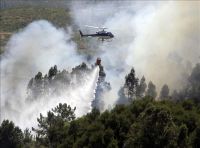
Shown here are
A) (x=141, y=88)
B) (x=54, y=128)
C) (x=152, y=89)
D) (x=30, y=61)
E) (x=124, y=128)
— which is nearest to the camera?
(x=124, y=128)

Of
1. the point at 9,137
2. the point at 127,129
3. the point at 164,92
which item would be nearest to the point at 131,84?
the point at 164,92

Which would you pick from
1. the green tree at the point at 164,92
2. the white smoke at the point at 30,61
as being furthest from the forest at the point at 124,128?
the white smoke at the point at 30,61

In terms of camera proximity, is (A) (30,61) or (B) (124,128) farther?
(A) (30,61)

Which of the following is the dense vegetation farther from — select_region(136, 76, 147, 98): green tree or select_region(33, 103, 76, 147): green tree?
select_region(136, 76, 147, 98): green tree

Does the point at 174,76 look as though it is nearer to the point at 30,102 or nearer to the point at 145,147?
the point at 30,102

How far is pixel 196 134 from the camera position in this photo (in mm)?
53750

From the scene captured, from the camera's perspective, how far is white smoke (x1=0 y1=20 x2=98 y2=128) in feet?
351

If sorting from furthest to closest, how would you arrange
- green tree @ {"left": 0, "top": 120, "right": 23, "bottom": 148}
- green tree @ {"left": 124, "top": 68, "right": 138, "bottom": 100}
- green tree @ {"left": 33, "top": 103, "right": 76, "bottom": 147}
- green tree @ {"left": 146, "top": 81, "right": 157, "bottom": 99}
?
green tree @ {"left": 124, "top": 68, "right": 138, "bottom": 100} → green tree @ {"left": 146, "top": 81, "right": 157, "bottom": 99} → green tree @ {"left": 0, "top": 120, "right": 23, "bottom": 148} → green tree @ {"left": 33, "top": 103, "right": 76, "bottom": 147}

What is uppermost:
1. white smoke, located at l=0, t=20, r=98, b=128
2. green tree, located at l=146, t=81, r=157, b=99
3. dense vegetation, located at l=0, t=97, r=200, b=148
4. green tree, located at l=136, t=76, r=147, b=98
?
white smoke, located at l=0, t=20, r=98, b=128

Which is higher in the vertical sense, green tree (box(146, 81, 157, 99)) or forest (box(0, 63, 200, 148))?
green tree (box(146, 81, 157, 99))

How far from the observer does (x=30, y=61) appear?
12194cm

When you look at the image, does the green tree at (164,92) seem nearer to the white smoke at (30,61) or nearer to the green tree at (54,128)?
the white smoke at (30,61)

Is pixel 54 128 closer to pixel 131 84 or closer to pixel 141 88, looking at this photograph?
pixel 141 88

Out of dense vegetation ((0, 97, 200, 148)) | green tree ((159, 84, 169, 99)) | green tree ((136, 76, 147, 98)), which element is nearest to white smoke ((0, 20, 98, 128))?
green tree ((136, 76, 147, 98))
